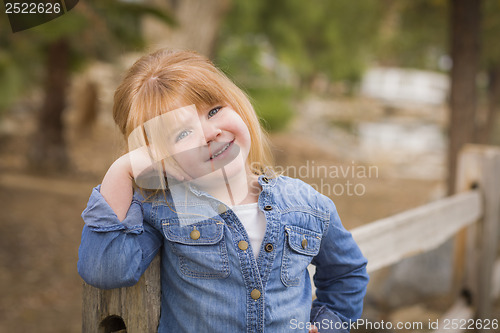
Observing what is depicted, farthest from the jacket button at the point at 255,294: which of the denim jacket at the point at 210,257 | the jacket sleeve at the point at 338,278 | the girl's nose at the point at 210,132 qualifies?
the girl's nose at the point at 210,132

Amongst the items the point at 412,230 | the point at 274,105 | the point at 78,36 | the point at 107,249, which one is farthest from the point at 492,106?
the point at 107,249

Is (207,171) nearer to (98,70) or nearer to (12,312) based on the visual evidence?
(12,312)

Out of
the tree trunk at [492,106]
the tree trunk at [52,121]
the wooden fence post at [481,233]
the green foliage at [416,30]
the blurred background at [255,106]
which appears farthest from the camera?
the tree trunk at [492,106]

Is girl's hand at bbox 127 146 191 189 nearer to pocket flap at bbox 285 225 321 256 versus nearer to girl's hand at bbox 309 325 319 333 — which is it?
pocket flap at bbox 285 225 321 256

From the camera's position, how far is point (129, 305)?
104cm

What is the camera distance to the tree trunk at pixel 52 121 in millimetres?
6602

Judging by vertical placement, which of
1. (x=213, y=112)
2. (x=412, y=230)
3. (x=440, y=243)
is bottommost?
(x=440, y=243)

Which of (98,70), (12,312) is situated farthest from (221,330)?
(98,70)

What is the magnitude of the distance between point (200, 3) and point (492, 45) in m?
4.10

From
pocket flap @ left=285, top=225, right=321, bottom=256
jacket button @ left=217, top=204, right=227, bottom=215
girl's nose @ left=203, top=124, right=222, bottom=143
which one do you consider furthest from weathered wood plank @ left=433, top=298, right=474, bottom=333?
girl's nose @ left=203, top=124, right=222, bottom=143

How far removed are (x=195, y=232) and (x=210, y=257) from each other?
0.21 ft

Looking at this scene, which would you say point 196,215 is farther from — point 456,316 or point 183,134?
point 456,316

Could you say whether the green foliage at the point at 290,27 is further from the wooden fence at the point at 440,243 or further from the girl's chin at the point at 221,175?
the girl's chin at the point at 221,175

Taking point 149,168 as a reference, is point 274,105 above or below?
below
